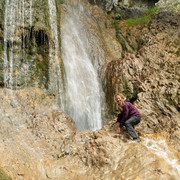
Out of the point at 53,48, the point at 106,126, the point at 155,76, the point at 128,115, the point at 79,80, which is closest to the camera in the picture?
the point at 128,115

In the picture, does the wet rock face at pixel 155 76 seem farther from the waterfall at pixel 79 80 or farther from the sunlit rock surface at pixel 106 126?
the waterfall at pixel 79 80

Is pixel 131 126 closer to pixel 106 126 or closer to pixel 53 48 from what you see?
pixel 106 126

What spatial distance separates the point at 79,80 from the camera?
38.1ft

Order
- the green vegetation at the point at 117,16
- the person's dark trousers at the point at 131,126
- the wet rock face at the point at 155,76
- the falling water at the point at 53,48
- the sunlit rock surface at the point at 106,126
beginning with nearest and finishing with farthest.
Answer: the sunlit rock surface at the point at 106,126, the person's dark trousers at the point at 131,126, the wet rock face at the point at 155,76, the falling water at the point at 53,48, the green vegetation at the point at 117,16

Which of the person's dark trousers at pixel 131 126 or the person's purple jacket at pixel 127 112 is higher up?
the person's purple jacket at pixel 127 112

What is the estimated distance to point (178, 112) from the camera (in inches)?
286

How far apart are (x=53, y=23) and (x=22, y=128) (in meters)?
5.76

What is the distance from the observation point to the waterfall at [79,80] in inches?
402

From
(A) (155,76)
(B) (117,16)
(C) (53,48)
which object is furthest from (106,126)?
(B) (117,16)

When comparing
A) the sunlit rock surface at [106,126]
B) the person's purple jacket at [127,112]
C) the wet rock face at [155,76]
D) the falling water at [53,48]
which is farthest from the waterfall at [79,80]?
the person's purple jacket at [127,112]

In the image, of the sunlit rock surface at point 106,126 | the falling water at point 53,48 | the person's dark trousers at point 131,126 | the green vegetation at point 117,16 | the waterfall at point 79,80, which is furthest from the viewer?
the green vegetation at point 117,16

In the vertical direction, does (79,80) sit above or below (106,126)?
above

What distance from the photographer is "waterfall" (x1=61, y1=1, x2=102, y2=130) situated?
33.5ft

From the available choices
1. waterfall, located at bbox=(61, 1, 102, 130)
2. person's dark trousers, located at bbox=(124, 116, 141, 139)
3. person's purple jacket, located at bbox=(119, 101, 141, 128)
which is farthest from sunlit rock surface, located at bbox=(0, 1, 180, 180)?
waterfall, located at bbox=(61, 1, 102, 130)
